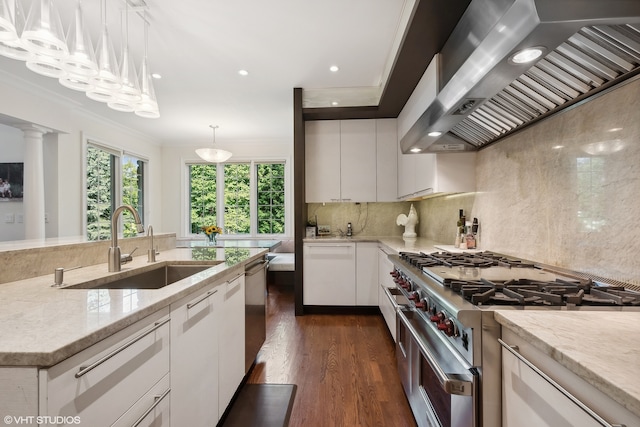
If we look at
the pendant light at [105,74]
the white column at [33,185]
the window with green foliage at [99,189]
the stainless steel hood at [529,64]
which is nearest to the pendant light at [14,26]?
the pendant light at [105,74]

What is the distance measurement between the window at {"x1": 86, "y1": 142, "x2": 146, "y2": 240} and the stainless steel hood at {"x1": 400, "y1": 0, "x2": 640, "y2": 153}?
470 centimetres

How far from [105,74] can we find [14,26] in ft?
1.57

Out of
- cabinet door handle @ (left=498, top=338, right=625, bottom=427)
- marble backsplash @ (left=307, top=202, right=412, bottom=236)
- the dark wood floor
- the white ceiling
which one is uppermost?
the white ceiling

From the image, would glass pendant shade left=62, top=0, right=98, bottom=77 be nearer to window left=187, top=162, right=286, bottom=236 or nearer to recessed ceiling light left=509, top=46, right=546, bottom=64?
recessed ceiling light left=509, top=46, right=546, bottom=64

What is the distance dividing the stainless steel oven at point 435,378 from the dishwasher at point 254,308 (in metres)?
1.01

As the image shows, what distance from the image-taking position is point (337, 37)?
2.58 meters

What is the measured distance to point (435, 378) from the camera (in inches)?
51.0

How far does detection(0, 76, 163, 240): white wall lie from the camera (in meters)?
3.46

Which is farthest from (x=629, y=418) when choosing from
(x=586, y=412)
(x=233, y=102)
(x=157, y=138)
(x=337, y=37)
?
(x=157, y=138)

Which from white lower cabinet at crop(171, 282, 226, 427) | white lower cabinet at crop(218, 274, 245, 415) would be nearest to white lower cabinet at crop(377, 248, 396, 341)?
white lower cabinet at crop(218, 274, 245, 415)

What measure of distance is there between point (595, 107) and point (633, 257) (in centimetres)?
64

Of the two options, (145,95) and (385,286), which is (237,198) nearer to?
(145,95)

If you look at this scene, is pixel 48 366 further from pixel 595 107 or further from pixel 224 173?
pixel 224 173
